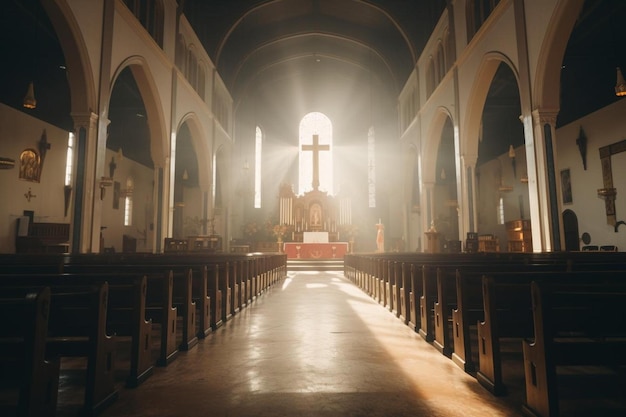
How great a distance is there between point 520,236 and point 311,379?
13.3 m

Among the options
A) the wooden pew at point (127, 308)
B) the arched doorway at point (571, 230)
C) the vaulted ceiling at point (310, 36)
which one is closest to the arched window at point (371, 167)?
the vaulted ceiling at point (310, 36)

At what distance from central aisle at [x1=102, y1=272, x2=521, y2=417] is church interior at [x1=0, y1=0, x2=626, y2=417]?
2.97ft

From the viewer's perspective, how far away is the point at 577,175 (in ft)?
37.0

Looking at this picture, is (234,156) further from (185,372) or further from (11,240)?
(185,372)

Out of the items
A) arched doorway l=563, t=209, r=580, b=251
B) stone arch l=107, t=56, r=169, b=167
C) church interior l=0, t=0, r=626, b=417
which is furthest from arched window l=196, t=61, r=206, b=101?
arched doorway l=563, t=209, r=580, b=251

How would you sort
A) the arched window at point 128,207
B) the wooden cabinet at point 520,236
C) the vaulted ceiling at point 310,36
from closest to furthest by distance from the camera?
the wooden cabinet at point 520,236 < the vaulted ceiling at point 310,36 < the arched window at point 128,207

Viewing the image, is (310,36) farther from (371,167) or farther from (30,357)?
(30,357)

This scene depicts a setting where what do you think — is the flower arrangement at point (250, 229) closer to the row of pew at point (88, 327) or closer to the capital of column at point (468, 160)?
the capital of column at point (468, 160)

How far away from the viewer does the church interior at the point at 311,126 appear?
269 inches

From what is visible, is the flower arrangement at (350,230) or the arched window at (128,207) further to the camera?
the flower arrangement at (350,230)

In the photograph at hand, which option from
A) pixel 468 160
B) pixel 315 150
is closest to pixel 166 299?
pixel 468 160

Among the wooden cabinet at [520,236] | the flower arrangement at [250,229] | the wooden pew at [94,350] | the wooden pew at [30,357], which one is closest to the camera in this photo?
the wooden pew at [30,357]

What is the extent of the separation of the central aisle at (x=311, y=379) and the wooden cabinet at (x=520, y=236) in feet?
36.6

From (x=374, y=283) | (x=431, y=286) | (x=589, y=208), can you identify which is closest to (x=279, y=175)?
(x=589, y=208)
